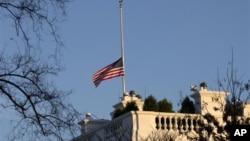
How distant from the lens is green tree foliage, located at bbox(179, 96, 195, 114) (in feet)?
89.6

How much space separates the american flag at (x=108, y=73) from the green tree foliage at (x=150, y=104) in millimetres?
2951

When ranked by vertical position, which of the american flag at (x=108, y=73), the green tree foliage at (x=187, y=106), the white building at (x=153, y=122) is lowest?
the white building at (x=153, y=122)

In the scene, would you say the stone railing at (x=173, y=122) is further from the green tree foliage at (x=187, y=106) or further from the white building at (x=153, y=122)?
the green tree foliage at (x=187, y=106)

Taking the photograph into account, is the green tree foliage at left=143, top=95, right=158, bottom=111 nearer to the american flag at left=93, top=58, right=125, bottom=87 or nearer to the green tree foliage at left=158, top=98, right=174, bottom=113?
the green tree foliage at left=158, top=98, right=174, bottom=113

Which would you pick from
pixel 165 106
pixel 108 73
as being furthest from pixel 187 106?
pixel 108 73

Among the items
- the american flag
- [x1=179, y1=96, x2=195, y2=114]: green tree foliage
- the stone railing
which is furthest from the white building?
the american flag

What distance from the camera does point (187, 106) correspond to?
27906 millimetres

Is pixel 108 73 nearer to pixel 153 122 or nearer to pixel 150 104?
pixel 150 104

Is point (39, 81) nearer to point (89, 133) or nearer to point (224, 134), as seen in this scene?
point (224, 134)

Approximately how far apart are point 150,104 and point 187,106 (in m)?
1.81

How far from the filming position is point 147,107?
28.9 metres

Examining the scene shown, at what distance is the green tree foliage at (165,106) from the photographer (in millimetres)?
28927

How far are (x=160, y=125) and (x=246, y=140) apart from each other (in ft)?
51.9

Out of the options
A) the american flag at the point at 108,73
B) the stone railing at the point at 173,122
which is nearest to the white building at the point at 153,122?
the stone railing at the point at 173,122
